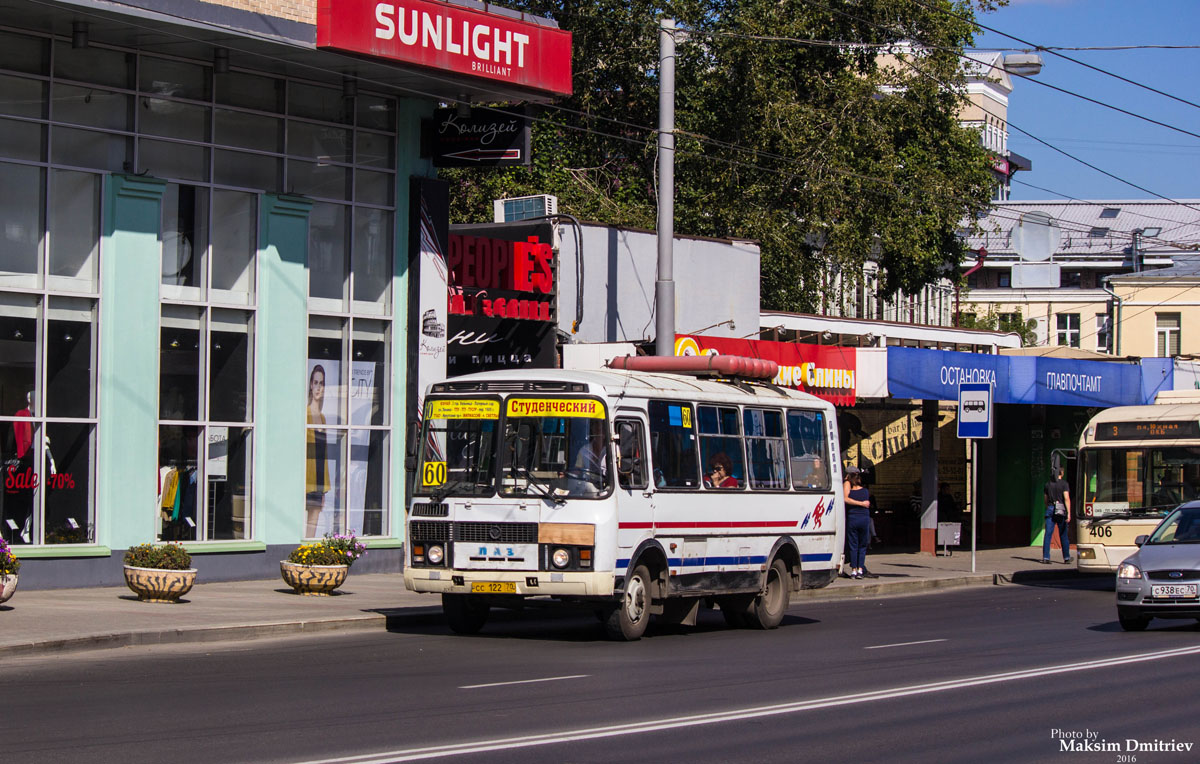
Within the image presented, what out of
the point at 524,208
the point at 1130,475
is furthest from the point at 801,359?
the point at 1130,475

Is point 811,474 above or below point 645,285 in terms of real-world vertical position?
below

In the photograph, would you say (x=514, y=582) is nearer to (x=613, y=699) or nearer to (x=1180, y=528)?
(x=613, y=699)

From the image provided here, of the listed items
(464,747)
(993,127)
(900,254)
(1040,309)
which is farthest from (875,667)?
(993,127)

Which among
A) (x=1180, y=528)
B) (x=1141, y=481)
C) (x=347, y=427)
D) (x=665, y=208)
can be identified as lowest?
(x=1180, y=528)

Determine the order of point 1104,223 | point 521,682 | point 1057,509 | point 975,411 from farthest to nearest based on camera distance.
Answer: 1. point 1104,223
2. point 1057,509
3. point 975,411
4. point 521,682

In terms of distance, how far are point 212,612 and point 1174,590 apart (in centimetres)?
1060

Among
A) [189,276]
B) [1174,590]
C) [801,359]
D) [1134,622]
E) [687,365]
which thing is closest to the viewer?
[1174,590]

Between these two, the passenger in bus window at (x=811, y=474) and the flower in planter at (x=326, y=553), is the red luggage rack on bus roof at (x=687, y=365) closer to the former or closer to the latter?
the passenger in bus window at (x=811, y=474)

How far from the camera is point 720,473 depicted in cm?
1761

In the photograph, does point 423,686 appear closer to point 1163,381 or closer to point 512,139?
point 512,139

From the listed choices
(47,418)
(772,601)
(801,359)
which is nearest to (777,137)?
(801,359)

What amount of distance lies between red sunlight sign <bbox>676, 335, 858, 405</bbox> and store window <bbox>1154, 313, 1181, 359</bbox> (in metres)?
50.5

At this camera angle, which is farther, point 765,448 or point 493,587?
point 765,448

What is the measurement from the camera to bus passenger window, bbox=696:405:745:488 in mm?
17422
